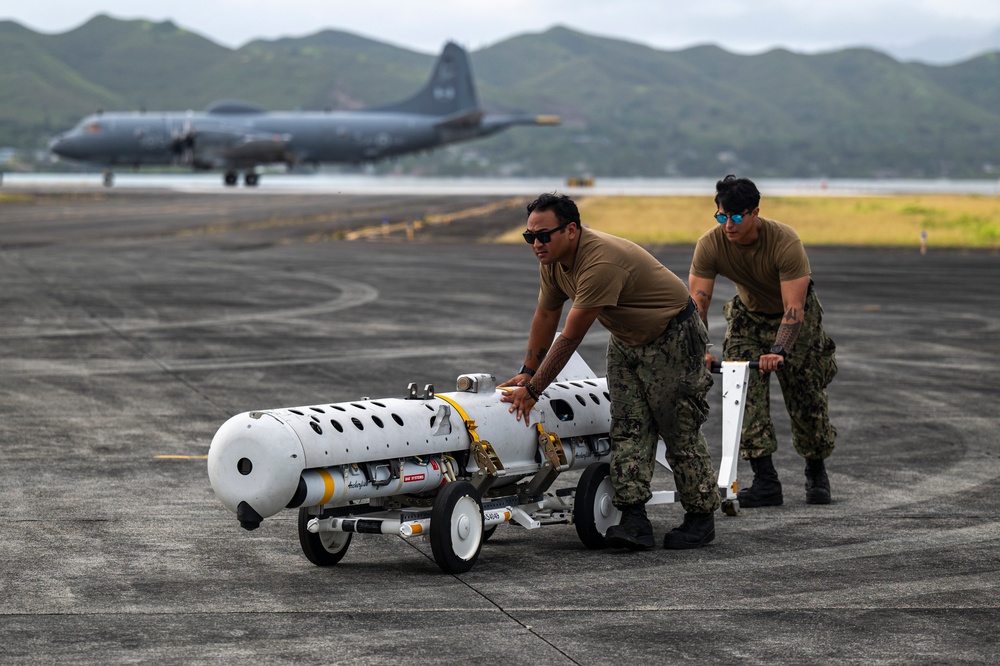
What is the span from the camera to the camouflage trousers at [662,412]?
8930 mm

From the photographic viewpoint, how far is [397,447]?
8086 mm

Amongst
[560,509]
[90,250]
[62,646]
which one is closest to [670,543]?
[560,509]

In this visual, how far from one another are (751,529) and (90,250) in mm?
32603

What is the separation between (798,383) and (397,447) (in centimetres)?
386

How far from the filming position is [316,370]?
56.2 feet

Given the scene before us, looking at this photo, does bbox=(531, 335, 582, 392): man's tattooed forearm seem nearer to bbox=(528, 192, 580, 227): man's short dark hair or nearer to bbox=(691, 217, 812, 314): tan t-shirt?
bbox=(528, 192, 580, 227): man's short dark hair

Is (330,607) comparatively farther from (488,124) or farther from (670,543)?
(488,124)

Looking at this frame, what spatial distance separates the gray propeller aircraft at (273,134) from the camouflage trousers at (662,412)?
83.9m

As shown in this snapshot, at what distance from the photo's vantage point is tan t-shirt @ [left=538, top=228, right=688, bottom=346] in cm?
849

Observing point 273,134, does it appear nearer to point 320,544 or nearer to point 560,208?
point 560,208

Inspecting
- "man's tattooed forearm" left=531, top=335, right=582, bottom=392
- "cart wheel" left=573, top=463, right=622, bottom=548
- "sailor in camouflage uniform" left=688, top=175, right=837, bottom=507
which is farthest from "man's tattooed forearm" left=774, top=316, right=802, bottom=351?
"man's tattooed forearm" left=531, top=335, right=582, bottom=392

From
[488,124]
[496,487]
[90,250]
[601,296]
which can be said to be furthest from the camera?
[488,124]

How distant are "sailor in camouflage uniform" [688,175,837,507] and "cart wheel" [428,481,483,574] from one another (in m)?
2.52

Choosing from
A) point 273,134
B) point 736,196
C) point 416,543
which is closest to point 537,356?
point 416,543
